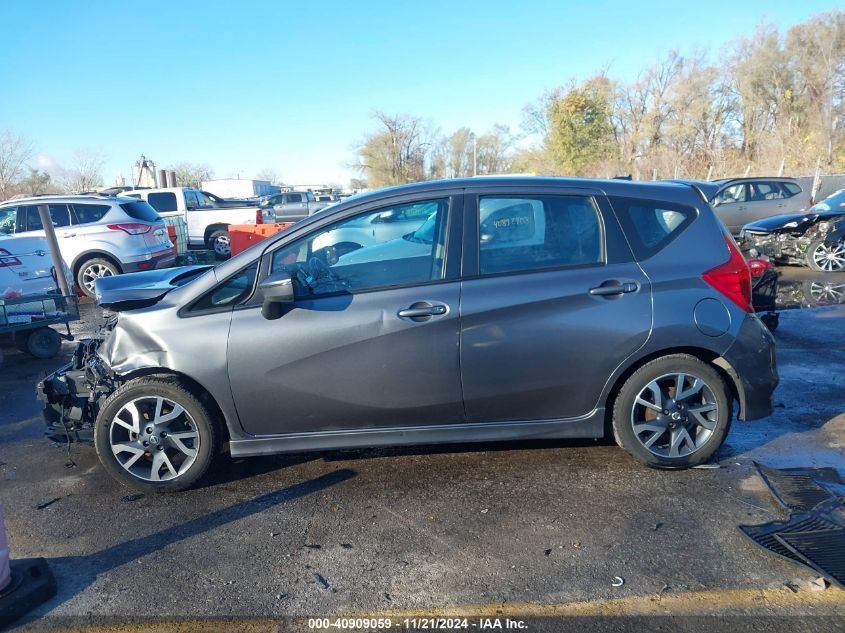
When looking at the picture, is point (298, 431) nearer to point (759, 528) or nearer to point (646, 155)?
point (759, 528)

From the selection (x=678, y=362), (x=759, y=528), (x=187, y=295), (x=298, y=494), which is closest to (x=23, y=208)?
(x=187, y=295)

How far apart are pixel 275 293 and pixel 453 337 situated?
1056 millimetres

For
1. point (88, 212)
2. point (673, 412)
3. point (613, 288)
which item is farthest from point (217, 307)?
point (88, 212)

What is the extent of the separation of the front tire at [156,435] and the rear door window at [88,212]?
8.82 metres

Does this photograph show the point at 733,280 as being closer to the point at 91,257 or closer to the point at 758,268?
the point at 758,268

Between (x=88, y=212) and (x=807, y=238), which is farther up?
(x=88, y=212)

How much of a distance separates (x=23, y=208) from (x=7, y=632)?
10678 mm

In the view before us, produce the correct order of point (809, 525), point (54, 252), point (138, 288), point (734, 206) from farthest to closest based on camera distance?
1. point (734, 206)
2. point (54, 252)
3. point (138, 288)
4. point (809, 525)

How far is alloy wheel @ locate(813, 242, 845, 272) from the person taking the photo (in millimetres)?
11156

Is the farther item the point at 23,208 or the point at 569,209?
the point at 23,208

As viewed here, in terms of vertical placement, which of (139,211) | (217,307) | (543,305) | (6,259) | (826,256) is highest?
(139,211)

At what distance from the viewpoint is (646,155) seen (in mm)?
40031

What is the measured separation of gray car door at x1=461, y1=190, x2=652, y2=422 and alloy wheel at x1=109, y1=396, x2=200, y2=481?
1.73 metres

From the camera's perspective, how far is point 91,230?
11.1 meters
